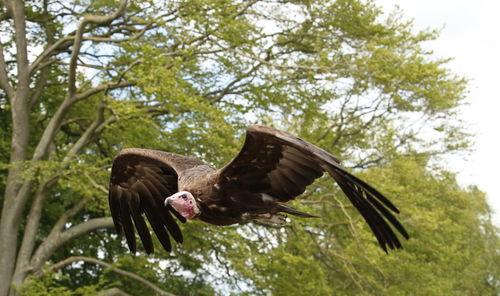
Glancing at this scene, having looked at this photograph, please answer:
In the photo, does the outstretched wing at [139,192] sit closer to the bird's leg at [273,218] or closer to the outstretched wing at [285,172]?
the bird's leg at [273,218]

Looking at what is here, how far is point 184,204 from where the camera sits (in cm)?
502

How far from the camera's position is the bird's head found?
16.3 feet

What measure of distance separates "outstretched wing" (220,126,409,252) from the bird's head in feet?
0.95

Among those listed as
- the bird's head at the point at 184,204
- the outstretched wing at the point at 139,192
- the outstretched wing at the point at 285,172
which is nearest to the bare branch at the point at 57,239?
the outstretched wing at the point at 139,192

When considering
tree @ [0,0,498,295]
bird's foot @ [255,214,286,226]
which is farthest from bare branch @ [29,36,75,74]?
bird's foot @ [255,214,286,226]

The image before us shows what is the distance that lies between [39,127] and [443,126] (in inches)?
423

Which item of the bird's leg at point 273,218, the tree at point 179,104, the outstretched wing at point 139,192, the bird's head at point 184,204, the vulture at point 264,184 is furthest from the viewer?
the tree at point 179,104

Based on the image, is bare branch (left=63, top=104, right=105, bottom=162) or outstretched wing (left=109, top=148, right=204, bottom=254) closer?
outstretched wing (left=109, top=148, right=204, bottom=254)

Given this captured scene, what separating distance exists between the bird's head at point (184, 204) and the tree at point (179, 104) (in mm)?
7925

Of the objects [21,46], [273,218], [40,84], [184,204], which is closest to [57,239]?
[40,84]

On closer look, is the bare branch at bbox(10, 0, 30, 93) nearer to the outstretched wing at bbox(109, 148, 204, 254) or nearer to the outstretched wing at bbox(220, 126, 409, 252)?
the outstretched wing at bbox(109, 148, 204, 254)

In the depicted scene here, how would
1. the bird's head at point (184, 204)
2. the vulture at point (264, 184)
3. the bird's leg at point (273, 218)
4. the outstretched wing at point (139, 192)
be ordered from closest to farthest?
the vulture at point (264, 184)
the bird's head at point (184, 204)
the bird's leg at point (273, 218)
the outstretched wing at point (139, 192)

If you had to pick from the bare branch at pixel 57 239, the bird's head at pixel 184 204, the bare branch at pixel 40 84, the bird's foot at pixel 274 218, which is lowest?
the bird's foot at pixel 274 218

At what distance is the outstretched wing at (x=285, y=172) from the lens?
15.5 feet
